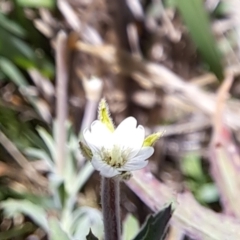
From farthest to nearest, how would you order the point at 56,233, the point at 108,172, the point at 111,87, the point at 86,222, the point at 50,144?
the point at 111,87 < the point at 50,144 < the point at 86,222 < the point at 56,233 < the point at 108,172

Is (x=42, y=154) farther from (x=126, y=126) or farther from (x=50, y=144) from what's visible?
(x=126, y=126)

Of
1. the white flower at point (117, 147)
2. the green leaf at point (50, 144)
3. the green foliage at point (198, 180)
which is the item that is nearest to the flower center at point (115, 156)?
the white flower at point (117, 147)

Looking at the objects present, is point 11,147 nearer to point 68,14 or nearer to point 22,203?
point 22,203

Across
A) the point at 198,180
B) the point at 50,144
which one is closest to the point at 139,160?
the point at 50,144

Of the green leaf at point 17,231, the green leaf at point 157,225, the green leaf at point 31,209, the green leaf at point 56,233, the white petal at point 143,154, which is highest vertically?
the white petal at point 143,154

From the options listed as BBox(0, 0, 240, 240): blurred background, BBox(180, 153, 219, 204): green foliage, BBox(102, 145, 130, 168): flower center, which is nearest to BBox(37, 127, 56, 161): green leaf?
BBox(0, 0, 240, 240): blurred background

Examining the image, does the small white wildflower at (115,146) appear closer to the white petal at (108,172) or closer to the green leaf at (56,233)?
the white petal at (108,172)

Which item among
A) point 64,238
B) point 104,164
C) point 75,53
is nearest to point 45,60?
point 75,53

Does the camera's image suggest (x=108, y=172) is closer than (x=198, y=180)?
Yes
